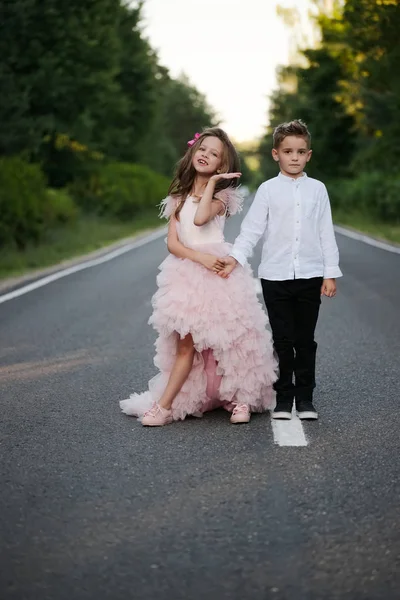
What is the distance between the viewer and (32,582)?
3391mm

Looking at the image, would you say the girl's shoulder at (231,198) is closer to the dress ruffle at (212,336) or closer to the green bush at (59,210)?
the dress ruffle at (212,336)

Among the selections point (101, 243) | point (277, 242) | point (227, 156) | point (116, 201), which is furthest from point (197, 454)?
point (116, 201)

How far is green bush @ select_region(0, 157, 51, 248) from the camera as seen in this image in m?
20.7

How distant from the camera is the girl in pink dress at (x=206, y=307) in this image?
5.78 metres

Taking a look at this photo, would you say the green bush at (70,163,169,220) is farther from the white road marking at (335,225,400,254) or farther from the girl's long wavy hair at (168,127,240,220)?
the girl's long wavy hair at (168,127,240,220)

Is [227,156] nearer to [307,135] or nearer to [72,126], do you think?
[307,135]

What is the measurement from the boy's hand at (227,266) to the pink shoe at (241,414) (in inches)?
31.6

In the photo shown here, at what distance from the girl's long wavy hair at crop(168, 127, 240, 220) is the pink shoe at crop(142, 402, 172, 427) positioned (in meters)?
1.19

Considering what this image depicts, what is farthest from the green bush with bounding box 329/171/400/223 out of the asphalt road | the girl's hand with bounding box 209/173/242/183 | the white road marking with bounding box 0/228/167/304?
the girl's hand with bounding box 209/173/242/183

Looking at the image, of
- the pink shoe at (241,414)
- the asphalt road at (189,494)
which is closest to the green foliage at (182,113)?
the asphalt road at (189,494)

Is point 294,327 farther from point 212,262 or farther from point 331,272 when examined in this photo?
point 212,262

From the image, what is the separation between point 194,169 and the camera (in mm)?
5836

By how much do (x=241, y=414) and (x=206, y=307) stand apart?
68 centimetres

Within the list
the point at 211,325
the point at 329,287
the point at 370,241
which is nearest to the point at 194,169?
the point at 211,325
